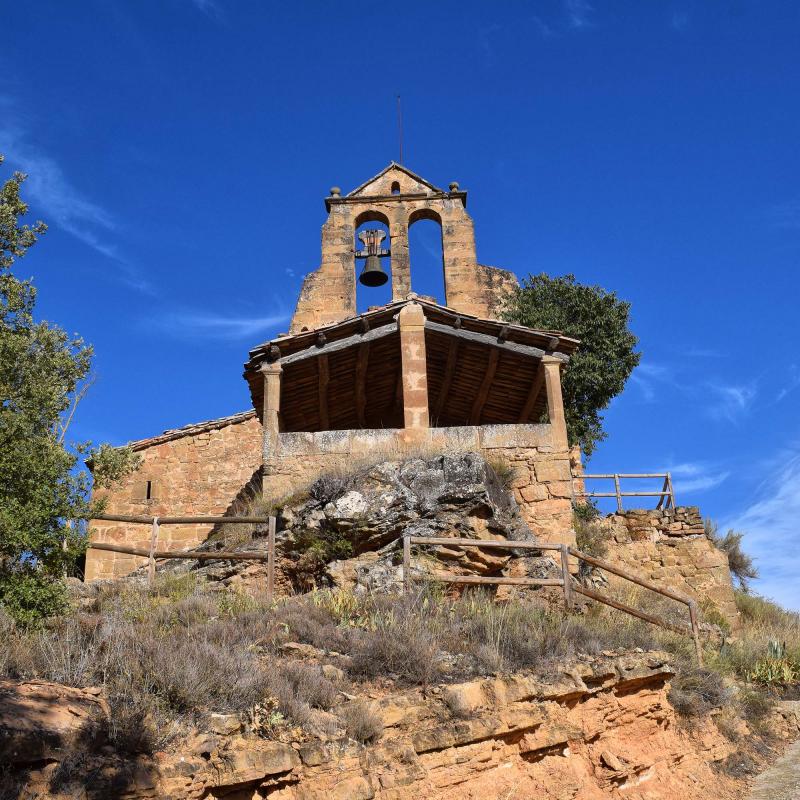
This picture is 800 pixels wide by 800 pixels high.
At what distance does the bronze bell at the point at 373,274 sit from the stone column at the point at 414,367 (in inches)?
207

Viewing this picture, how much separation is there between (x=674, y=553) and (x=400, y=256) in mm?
9833

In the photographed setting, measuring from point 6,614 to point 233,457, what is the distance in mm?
14276

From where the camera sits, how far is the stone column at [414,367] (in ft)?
50.9

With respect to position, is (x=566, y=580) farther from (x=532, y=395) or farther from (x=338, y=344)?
(x=532, y=395)

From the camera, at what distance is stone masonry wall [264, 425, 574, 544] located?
14.6 meters

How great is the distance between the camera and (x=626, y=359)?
23.3 m

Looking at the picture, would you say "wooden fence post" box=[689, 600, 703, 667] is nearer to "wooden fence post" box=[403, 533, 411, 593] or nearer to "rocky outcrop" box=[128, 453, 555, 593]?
"rocky outcrop" box=[128, 453, 555, 593]

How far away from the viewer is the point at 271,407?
15656mm

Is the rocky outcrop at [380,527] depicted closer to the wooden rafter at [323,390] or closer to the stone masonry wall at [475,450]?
the stone masonry wall at [475,450]

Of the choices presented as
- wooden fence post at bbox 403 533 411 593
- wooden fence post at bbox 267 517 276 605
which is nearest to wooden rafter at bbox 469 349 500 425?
wooden fence post at bbox 267 517 276 605

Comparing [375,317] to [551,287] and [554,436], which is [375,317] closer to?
[554,436]

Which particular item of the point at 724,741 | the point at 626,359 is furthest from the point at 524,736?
Result: the point at 626,359

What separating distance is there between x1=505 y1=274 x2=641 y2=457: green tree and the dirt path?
1246cm

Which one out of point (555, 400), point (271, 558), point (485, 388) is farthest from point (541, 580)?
point (485, 388)
